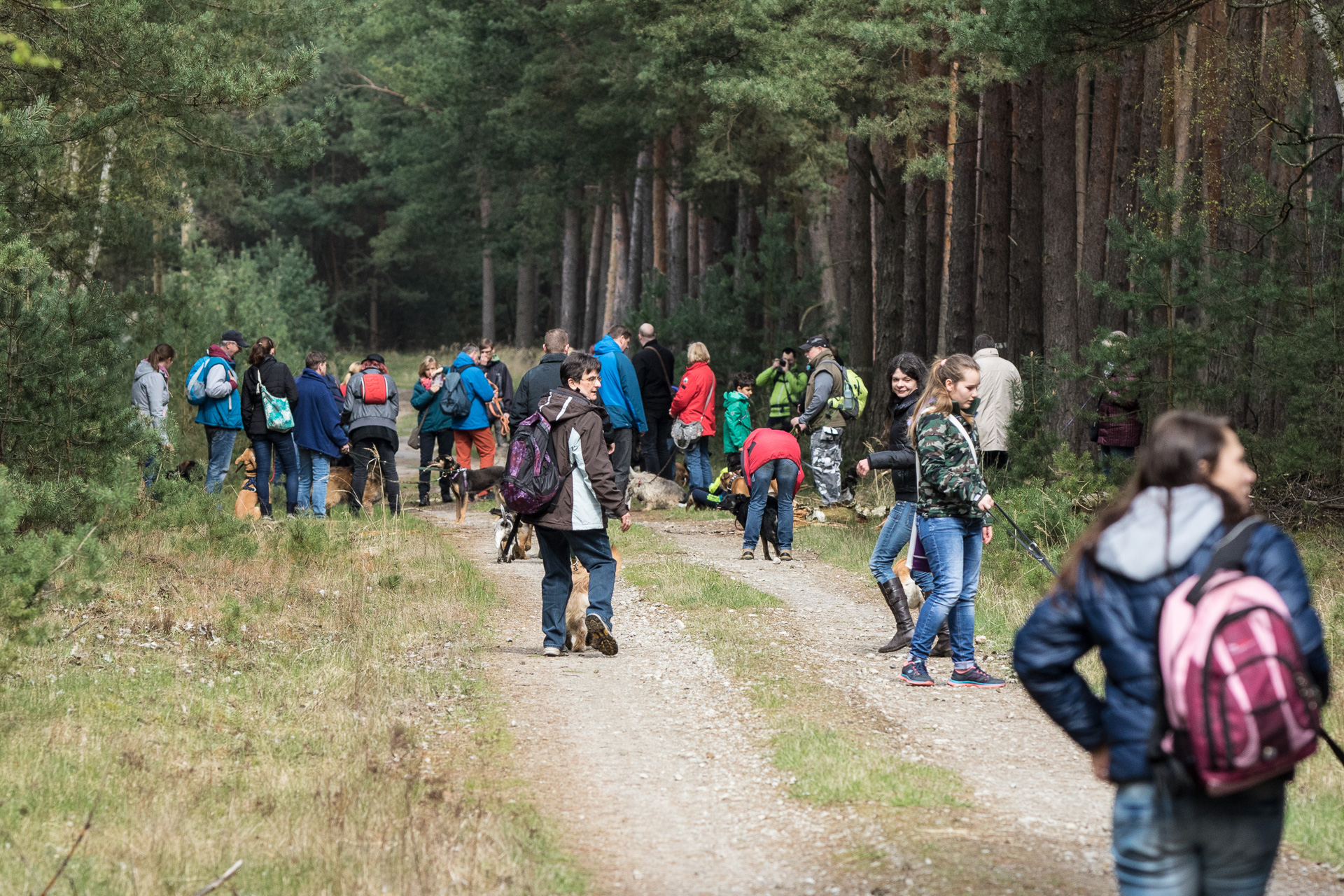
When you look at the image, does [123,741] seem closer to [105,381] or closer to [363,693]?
[363,693]

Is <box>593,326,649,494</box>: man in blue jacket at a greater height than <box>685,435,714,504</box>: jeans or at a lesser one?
greater

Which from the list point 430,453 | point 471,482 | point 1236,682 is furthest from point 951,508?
point 430,453

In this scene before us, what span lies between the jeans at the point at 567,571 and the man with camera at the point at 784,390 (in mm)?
7464

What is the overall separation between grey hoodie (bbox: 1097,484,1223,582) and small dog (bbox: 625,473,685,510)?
14226 mm

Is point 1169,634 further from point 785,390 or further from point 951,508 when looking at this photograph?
point 785,390

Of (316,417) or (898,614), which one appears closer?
(898,614)

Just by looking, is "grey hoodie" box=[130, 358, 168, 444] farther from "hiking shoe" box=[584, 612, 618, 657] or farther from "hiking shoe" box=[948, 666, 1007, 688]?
"hiking shoe" box=[948, 666, 1007, 688]

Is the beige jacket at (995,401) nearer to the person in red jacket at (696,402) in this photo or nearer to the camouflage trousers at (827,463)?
the camouflage trousers at (827,463)

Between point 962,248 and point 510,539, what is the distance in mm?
9376

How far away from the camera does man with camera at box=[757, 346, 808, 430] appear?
15.8 metres

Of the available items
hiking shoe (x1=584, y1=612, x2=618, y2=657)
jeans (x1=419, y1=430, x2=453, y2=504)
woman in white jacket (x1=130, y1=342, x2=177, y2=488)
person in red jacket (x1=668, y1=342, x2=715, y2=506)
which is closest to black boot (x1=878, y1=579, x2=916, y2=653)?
hiking shoe (x1=584, y1=612, x2=618, y2=657)

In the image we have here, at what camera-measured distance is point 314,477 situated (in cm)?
1541

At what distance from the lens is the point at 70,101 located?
1123 cm

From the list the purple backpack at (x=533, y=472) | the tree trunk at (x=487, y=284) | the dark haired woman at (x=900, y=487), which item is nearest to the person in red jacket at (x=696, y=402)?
the dark haired woman at (x=900, y=487)
